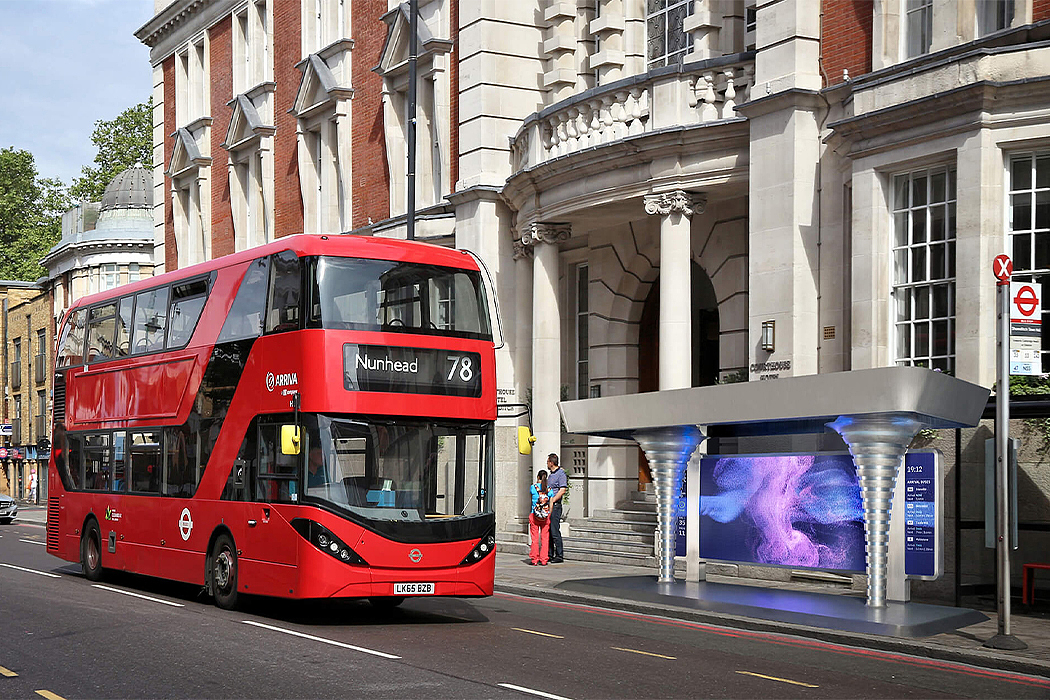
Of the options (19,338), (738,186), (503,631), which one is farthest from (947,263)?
(19,338)

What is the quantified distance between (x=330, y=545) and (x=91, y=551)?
797 cm

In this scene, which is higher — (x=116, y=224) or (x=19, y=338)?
(x=116, y=224)

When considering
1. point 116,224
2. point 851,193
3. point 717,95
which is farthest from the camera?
point 116,224

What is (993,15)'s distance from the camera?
56.3ft

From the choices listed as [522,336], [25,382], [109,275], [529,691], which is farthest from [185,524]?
[25,382]

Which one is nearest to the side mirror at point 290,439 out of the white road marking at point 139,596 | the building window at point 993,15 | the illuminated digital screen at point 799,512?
the white road marking at point 139,596

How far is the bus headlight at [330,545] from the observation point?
14188mm

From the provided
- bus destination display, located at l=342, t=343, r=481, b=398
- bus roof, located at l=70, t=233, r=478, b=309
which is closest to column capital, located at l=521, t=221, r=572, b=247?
bus roof, located at l=70, t=233, r=478, b=309

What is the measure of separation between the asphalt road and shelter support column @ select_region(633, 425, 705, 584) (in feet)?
5.94

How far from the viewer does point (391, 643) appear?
1291 centimetres

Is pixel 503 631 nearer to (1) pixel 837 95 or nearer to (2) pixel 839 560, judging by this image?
(2) pixel 839 560

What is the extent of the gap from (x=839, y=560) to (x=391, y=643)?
19.3ft

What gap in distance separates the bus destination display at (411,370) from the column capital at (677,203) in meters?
7.08

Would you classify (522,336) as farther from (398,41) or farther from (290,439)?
(290,439)
